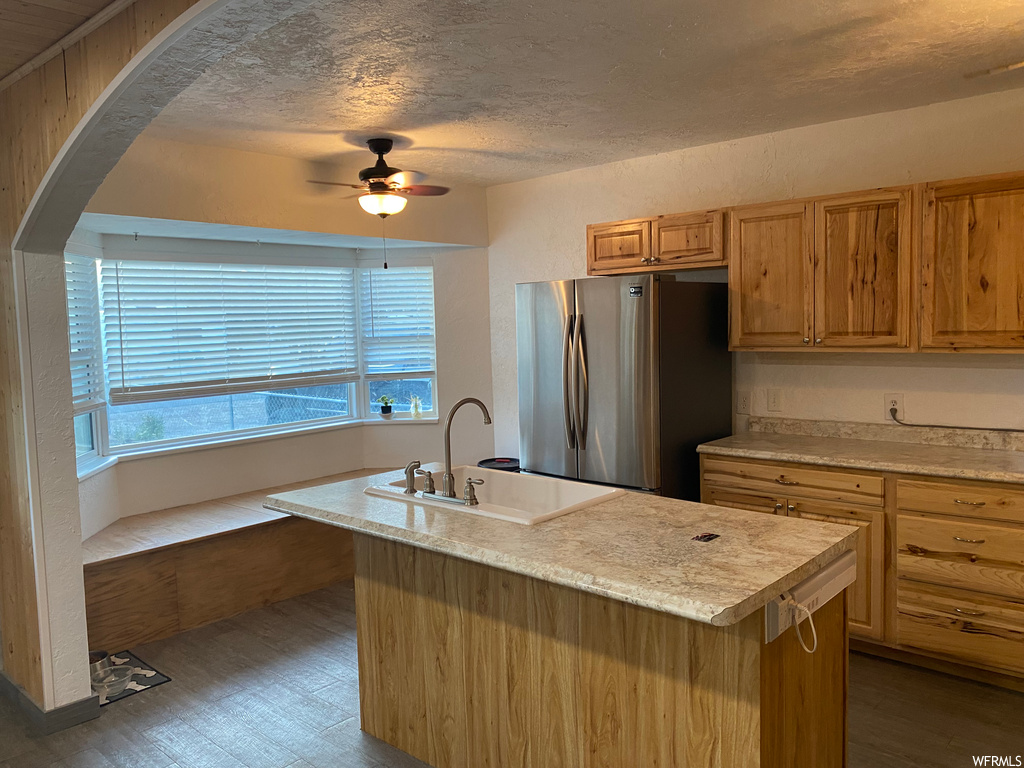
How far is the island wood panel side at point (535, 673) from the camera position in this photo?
192cm

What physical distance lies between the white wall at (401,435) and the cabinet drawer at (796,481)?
2.17 meters

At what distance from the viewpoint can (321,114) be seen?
3.36m

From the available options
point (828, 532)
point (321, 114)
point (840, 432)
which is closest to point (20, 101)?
point (321, 114)

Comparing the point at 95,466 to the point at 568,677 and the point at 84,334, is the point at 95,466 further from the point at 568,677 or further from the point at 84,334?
the point at 568,677

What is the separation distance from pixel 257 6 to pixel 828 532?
2000 millimetres

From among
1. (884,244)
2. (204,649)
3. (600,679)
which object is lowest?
(204,649)

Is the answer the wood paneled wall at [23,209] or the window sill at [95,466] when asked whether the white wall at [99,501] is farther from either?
the wood paneled wall at [23,209]

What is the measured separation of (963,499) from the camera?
3002 mm

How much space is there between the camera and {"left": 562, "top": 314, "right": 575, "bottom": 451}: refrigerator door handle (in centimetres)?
399

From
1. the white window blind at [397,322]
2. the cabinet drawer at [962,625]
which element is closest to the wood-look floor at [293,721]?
the cabinet drawer at [962,625]

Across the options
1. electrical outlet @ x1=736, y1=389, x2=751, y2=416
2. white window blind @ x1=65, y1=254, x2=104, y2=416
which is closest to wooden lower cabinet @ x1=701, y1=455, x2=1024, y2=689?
electrical outlet @ x1=736, y1=389, x2=751, y2=416

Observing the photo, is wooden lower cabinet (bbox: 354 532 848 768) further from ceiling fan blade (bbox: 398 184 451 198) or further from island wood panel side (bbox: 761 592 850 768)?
ceiling fan blade (bbox: 398 184 451 198)

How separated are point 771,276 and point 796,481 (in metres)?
0.99

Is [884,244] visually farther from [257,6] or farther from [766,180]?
[257,6]
